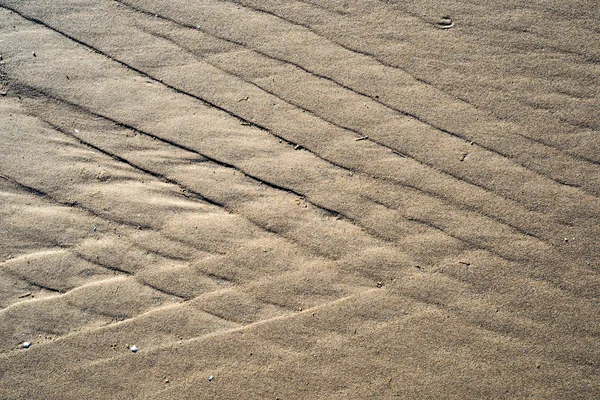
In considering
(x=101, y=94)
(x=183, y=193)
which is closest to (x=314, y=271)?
(x=183, y=193)

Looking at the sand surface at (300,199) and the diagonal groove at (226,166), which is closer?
the sand surface at (300,199)

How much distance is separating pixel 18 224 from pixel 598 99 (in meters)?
2.89

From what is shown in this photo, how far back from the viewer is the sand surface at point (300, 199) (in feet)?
7.47

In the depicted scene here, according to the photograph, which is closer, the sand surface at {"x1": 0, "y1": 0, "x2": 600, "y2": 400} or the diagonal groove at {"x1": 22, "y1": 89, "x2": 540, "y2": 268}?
the sand surface at {"x1": 0, "y1": 0, "x2": 600, "y2": 400}

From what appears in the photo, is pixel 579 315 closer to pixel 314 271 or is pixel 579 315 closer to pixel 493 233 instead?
pixel 493 233

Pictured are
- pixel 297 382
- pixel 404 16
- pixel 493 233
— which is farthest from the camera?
pixel 404 16

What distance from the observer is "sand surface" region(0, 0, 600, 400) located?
7.47 ft

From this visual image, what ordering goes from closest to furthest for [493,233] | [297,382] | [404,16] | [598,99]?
[297,382], [493,233], [598,99], [404,16]

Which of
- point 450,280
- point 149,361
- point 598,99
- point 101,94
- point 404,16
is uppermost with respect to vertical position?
point 404,16

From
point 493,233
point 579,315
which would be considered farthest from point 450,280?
point 579,315

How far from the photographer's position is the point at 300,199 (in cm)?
248

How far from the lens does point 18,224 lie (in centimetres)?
250

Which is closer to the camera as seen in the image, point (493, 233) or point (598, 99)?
point (493, 233)

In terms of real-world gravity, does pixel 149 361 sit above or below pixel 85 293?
below
